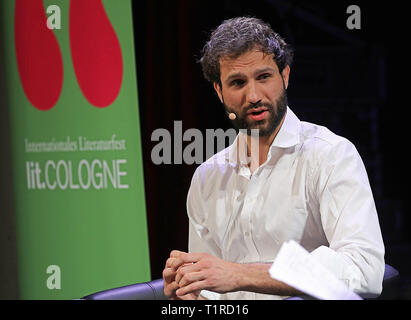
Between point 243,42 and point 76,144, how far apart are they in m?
1.15

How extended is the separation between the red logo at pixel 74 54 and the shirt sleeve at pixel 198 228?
73 cm

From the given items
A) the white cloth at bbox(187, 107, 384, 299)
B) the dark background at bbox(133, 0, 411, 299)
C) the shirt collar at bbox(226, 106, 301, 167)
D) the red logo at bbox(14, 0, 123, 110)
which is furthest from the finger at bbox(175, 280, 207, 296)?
the red logo at bbox(14, 0, 123, 110)

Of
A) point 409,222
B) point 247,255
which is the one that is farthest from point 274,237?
point 409,222

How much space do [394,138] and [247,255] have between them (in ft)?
2.23

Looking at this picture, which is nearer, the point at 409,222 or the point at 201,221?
the point at 409,222

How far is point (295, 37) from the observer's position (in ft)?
6.86

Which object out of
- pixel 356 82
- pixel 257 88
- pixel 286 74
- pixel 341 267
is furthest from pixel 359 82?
pixel 341 267

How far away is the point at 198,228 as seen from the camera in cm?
218

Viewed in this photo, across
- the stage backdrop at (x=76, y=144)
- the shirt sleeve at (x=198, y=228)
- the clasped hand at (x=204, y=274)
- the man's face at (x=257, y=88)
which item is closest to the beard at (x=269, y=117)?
the man's face at (x=257, y=88)

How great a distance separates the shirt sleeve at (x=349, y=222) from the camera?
69.1 inches

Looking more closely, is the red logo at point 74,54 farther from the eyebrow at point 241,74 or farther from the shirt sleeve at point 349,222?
the shirt sleeve at point 349,222

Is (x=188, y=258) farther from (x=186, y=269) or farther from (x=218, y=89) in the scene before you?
(x=218, y=89)
